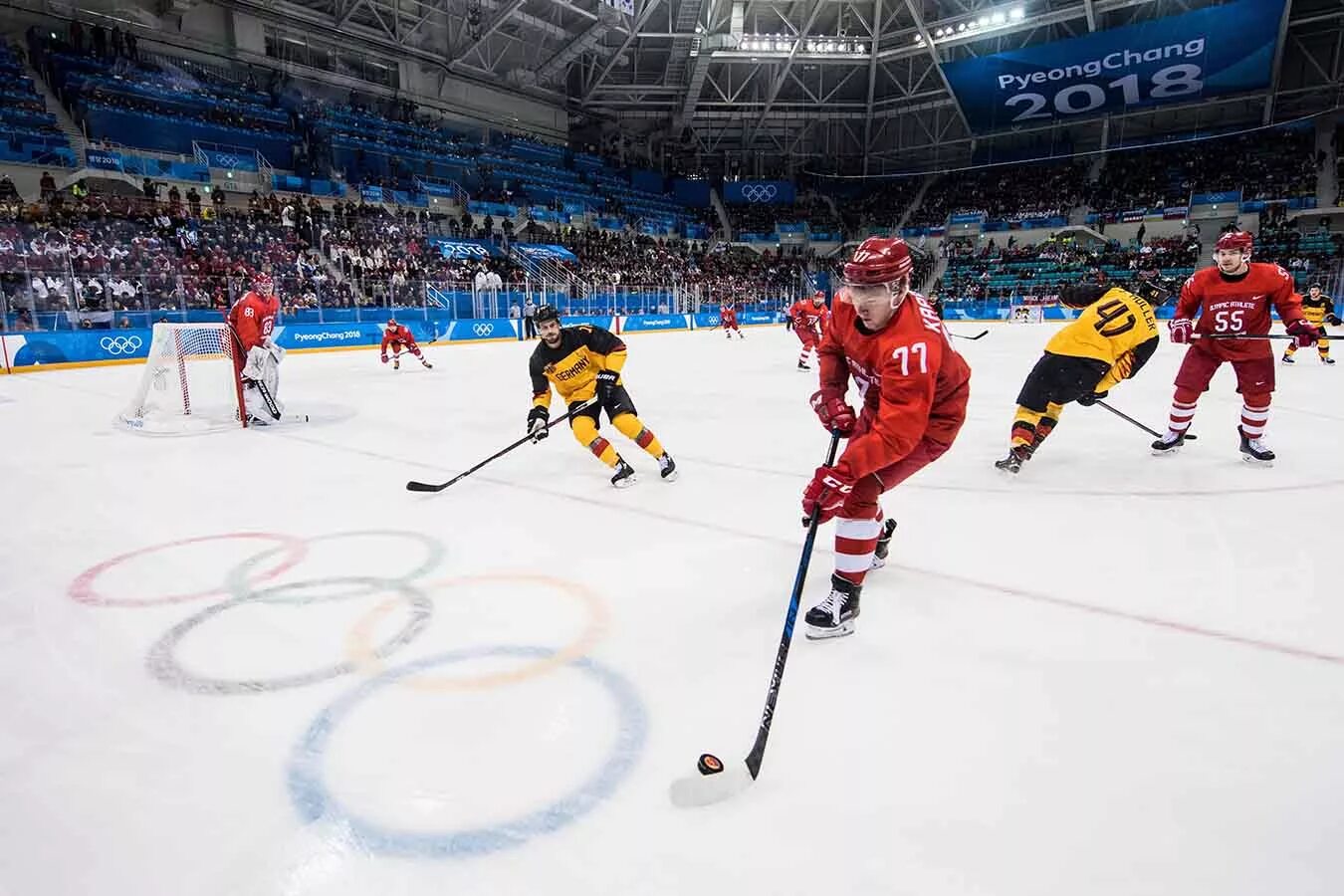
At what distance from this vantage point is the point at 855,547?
2.55 meters

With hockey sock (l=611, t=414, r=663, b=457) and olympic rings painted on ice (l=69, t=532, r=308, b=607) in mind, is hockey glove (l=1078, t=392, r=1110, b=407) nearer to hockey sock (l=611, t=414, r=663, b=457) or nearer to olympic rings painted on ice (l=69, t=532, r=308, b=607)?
hockey sock (l=611, t=414, r=663, b=457)

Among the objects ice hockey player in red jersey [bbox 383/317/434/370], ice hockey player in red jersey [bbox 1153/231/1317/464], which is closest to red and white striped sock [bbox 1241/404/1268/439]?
ice hockey player in red jersey [bbox 1153/231/1317/464]

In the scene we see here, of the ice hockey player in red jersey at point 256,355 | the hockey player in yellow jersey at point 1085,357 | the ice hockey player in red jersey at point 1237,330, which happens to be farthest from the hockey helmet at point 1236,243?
the ice hockey player in red jersey at point 256,355

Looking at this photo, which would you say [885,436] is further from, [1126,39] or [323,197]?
[1126,39]

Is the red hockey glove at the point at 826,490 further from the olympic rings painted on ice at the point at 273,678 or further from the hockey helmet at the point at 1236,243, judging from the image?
the hockey helmet at the point at 1236,243

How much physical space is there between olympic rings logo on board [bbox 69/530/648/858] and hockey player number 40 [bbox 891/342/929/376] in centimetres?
129

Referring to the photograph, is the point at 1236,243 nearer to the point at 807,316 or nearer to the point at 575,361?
the point at 575,361

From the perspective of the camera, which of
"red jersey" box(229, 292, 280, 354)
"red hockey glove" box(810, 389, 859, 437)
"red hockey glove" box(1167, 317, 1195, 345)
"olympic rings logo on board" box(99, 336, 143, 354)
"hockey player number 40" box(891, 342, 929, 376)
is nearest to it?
"hockey player number 40" box(891, 342, 929, 376)

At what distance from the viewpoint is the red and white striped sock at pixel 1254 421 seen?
15.9 ft

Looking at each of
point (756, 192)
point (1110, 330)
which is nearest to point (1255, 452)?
point (1110, 330)

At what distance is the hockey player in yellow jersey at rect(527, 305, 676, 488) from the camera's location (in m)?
4.54

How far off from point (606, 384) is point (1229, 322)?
14.2ft

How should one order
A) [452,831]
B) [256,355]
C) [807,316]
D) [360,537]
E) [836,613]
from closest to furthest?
[452,831]
[836,613]
[360,537]
[256,355]
[807,316]

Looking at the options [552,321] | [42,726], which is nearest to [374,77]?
[552,321]
